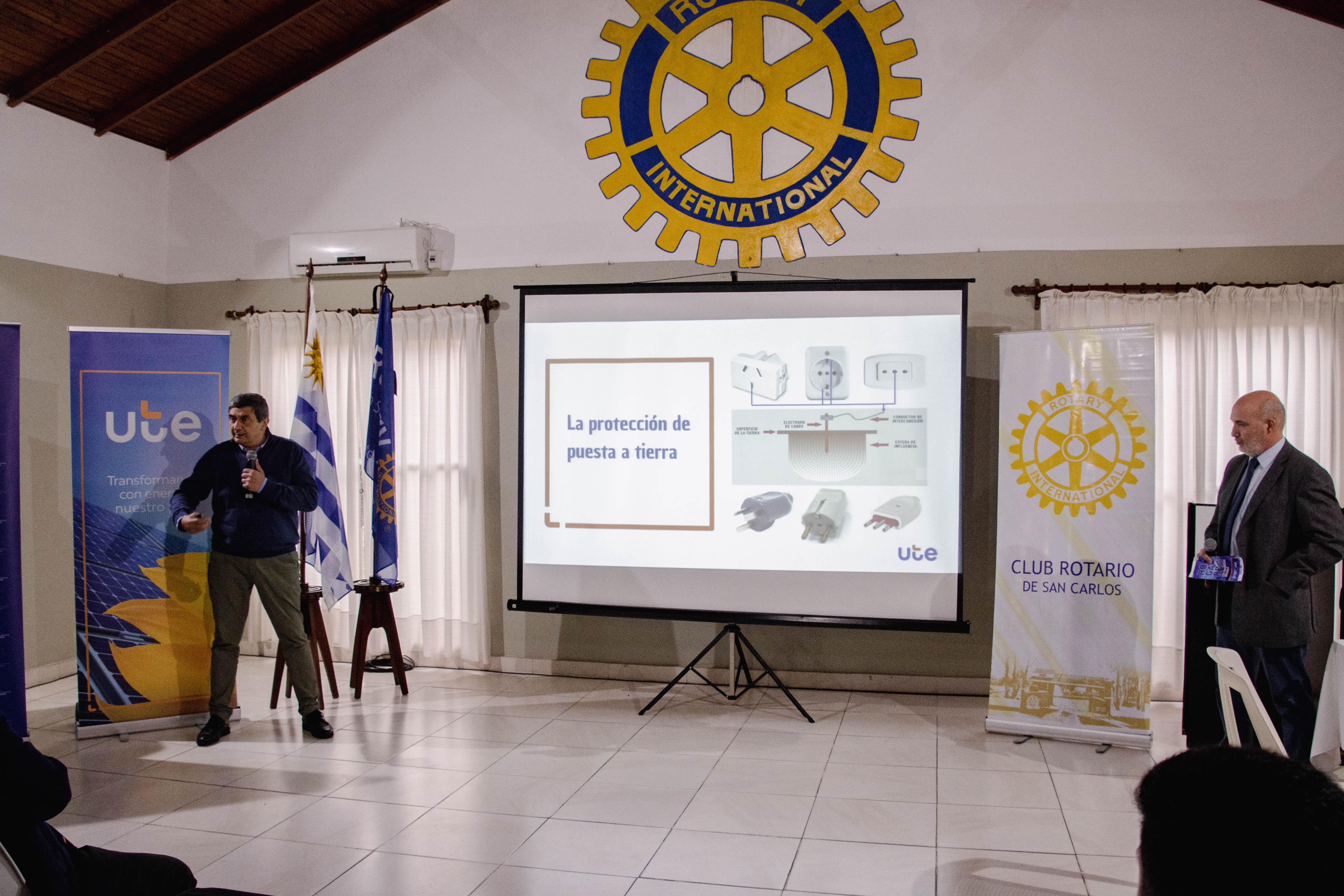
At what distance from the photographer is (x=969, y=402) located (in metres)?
4.73

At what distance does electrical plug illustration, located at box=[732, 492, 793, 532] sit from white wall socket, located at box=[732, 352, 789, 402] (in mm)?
491

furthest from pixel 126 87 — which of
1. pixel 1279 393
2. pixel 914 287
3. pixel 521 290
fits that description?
pixel 1279 393

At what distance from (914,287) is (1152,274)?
1.35m

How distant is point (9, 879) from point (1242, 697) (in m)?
2.81

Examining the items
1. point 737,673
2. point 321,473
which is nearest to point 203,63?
point 321,473

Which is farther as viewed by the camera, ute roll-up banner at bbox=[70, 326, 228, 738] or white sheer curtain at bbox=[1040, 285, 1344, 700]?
white sheer curtain at bbox=[1040, 285, 1344, 700]

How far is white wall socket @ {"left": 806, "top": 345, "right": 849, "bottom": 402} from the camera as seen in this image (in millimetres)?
4438

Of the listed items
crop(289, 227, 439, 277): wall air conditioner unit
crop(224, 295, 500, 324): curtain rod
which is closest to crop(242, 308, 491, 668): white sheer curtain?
crop(224, 295, 500, 324): curtain rod

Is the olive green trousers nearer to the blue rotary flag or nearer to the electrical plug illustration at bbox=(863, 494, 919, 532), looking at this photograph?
the blue rotary flag

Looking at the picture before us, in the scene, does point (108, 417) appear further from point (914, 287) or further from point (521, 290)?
point (914, 287)

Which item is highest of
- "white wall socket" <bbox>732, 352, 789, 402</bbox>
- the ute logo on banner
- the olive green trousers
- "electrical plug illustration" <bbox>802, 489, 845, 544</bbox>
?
"white wall socket" <bbox>732, 352, 789, 402</bbox>

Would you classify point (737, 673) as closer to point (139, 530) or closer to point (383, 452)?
point (383, 452)

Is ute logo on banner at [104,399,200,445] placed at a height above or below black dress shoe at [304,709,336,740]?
above

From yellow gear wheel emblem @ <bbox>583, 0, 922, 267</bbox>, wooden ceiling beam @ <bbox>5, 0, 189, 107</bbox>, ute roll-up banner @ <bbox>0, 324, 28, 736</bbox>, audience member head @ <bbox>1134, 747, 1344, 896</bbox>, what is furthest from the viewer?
yellow gear wheel emblem @ <bbox>583, 0, 922, 267</bbox>
